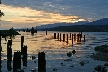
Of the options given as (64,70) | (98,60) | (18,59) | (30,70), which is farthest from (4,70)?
(98,60)

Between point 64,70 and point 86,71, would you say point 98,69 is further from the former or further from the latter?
point 64,70

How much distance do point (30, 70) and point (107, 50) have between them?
27.3 m

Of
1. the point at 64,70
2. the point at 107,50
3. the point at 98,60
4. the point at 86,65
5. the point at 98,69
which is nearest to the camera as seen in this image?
the point at 98,69

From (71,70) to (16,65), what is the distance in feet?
29.6

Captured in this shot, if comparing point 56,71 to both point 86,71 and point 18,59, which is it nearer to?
point 86,71

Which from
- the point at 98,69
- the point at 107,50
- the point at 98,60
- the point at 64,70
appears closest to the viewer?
the point at 98,69

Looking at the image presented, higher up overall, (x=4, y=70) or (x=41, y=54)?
(x=41, y=54)

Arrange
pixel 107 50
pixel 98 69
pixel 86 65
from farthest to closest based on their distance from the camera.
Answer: pixel 107 50 → pixel 86 65 → pixel 98 69

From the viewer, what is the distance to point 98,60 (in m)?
47.9

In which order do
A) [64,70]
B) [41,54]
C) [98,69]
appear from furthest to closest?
[64,70] < [98,69] < [41,54]

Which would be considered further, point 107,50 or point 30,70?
point 107,50

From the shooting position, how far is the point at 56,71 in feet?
121

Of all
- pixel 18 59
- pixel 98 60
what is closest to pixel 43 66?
pixel 18 59

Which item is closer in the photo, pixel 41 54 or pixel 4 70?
pixel 41 54
